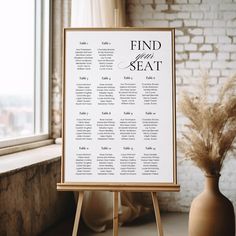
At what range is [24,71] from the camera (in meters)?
3.35

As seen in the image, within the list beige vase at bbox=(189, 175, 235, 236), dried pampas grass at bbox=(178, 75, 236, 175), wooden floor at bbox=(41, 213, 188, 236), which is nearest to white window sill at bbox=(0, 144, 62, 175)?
wooden floor at bbox=(41, 213, 188, 236)

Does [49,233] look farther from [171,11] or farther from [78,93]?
[171,11]

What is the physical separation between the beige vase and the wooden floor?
0.53 m

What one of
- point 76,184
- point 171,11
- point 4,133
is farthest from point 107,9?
point 76,184

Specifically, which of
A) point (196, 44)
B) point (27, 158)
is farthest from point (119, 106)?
point (196, 44)

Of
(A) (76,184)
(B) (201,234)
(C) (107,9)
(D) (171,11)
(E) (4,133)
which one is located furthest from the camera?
(D) (171,11)

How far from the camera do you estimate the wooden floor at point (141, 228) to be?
309 centimetres

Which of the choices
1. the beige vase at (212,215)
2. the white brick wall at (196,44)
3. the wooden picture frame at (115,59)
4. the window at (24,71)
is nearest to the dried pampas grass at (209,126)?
the beige vase at (212,215)

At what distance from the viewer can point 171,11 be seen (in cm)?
382

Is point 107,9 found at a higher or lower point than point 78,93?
higher

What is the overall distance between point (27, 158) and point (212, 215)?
1377mm

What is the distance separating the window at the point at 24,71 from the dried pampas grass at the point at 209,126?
4.44 ft

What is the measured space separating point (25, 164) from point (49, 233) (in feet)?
2.37

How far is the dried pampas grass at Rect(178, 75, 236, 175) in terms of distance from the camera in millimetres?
2580
